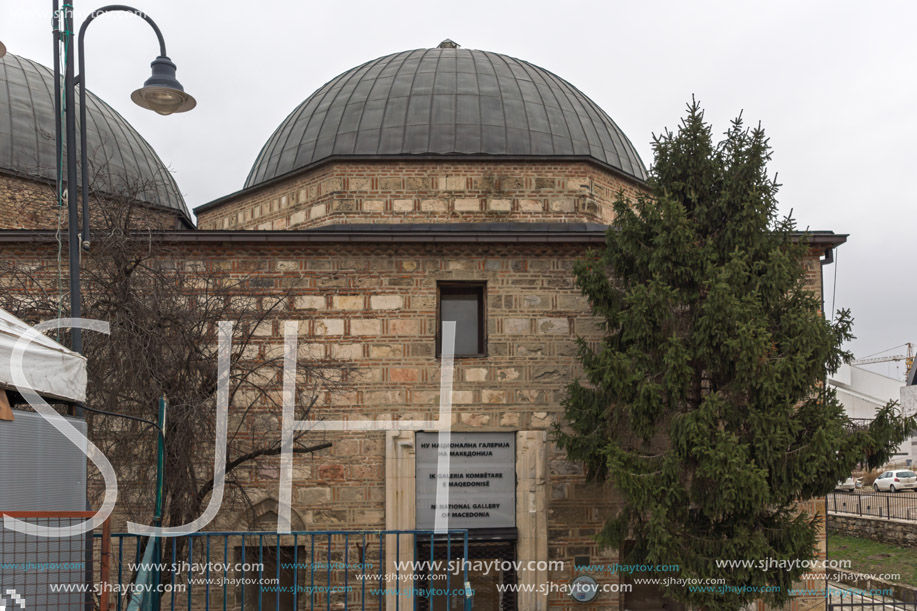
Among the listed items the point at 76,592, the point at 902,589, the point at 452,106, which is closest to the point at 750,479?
the point at 76,592

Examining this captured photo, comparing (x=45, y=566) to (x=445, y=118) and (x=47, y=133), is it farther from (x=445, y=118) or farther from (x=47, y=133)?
(x=47, y=133)

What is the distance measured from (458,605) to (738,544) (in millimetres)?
4493

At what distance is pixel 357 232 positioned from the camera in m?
9.36

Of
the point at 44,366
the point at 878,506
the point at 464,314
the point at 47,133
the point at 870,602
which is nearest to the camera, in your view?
the point at 44,366

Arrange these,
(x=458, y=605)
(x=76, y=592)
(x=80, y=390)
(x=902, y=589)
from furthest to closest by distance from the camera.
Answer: (x=902, y=589) < (x=458, y=605) < (x=80, y=390) < (x=76, y=592)

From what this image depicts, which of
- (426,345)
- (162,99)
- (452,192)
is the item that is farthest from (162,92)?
(452,192)

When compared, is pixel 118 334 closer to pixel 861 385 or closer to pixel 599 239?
pixel 599 239

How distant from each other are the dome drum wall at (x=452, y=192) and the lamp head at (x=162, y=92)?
460cm

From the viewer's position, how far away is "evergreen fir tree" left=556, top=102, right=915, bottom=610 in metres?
7.60

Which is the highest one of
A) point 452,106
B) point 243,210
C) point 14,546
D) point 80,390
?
point 452,106

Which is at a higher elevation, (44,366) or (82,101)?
(82,101)

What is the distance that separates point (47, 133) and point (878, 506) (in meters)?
21.2

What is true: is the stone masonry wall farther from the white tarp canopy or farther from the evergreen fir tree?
the white tarp canopy

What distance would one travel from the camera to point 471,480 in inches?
373
